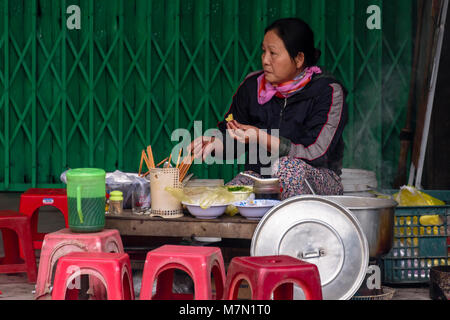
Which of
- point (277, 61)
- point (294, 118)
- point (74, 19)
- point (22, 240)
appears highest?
point (74, 19)

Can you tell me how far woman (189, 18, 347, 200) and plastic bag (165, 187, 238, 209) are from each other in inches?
12.3

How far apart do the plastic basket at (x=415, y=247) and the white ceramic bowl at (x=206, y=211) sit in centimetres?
99

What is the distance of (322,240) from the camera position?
2633 millimetres

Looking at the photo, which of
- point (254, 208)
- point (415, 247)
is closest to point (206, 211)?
point (254, 208)

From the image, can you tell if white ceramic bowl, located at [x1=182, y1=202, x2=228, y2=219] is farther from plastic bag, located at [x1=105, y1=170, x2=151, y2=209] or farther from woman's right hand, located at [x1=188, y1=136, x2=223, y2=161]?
woman's right hand, located at [x1=188, y1=136, x2=223, y2=161]

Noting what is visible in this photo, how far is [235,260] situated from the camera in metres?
2.21

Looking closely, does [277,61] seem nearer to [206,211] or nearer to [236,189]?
[236,189]

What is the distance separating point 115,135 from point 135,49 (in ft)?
2.83

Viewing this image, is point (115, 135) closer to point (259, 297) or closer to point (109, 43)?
point (109, 43)

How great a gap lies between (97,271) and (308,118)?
1672 mm

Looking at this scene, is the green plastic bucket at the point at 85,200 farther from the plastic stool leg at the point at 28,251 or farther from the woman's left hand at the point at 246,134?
the woman's left hand at the point at 246,134

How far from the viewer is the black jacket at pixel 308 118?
3262mm

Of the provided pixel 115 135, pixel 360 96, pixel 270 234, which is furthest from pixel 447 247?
pixel 115 135

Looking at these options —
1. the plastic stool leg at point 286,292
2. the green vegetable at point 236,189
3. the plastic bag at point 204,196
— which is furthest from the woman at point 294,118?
the plastic stool leg at point 286,292
